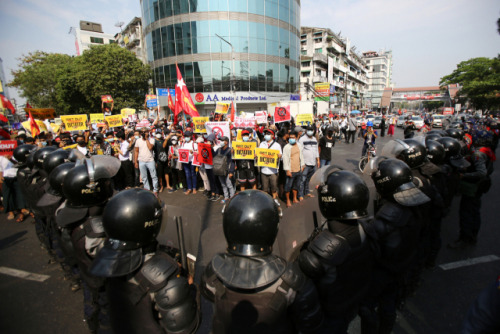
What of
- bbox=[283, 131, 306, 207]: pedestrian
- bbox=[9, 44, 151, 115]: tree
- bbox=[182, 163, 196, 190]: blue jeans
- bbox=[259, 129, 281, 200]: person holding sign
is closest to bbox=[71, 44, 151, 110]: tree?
bbox=[9, 44, 151, 115]: tree

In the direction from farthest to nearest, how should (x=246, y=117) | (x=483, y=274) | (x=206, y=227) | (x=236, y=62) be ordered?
(x=236, y=62) < (x=246, y=117) < (x=206, y=227) < (x=483, y=274)

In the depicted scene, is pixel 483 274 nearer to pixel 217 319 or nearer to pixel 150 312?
pixel 217 319

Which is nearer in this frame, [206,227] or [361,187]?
[361,187]

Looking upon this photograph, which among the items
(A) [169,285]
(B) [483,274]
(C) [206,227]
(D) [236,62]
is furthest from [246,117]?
(D) [236,62]

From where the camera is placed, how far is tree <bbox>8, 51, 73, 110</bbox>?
3556 cm

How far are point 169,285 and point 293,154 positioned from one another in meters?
5.05

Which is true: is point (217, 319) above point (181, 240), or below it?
below

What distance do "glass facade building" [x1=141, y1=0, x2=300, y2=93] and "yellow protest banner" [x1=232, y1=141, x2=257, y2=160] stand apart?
26.2 meters

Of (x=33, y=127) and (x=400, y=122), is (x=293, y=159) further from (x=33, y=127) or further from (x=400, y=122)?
(x=400, y=122)

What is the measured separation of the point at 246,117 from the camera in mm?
10516

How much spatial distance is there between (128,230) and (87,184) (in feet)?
3.30

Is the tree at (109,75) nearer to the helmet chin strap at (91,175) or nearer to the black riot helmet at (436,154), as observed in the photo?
the helmet chin strap at (91,175)

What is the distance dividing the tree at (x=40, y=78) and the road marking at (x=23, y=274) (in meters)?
39.6

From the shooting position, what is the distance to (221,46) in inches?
1244
